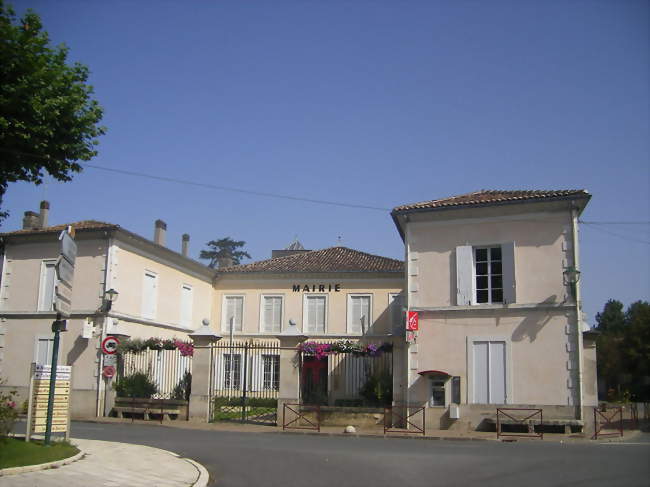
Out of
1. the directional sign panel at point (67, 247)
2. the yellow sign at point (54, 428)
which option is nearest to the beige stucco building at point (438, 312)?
the yellow sign at point (54, 428)

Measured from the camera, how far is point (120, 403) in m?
20.8

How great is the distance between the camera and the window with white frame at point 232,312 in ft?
97.7

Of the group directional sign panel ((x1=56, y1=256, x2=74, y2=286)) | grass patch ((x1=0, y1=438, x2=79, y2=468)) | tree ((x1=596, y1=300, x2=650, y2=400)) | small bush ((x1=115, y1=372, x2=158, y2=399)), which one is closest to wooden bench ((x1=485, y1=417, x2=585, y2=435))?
grass patch ((x1=0, y1=438, x2=79, y2=468))

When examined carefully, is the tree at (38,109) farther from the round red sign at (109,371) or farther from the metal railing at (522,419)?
the metal railing at (522,419)

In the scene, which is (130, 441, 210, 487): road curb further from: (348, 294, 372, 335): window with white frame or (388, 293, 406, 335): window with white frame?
(348, 294, 372, 335): window with white frame

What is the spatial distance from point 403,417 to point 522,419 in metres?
3.14

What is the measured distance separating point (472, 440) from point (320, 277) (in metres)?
14.6

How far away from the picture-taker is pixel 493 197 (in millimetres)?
19016

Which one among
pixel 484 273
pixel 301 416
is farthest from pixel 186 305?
pixel 484 273

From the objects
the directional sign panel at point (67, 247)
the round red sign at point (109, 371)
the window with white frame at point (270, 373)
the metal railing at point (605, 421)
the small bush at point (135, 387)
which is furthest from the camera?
the window with white frame at point (270, 373)

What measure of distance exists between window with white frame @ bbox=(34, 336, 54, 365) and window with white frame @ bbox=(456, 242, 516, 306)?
13.7 metres

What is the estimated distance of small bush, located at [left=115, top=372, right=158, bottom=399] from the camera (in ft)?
68.9

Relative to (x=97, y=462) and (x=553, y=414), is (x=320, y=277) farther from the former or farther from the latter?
(x=97, y=462)

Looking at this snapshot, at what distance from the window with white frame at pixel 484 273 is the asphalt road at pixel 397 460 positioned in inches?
178
